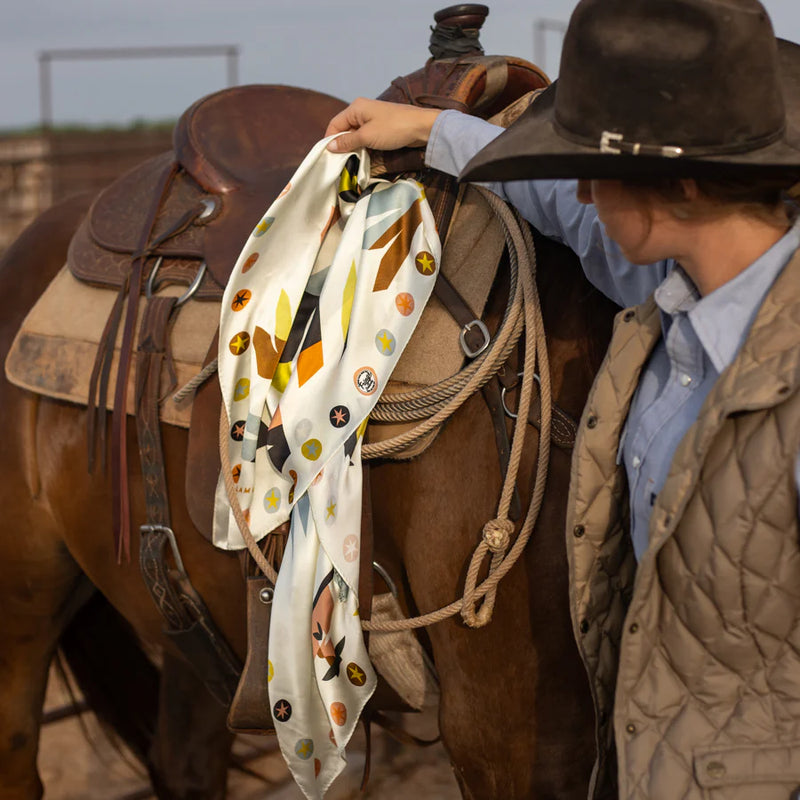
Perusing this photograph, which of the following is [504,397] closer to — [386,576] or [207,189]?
[386,576]

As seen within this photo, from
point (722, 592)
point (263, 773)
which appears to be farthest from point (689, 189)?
point (263, 773)

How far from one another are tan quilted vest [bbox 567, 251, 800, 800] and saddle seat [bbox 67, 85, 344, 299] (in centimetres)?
96

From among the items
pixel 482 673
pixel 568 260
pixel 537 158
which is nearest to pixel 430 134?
pixel 568 260

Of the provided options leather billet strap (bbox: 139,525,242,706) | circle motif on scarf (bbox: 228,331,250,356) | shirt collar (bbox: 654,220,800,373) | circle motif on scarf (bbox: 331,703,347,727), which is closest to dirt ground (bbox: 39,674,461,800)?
leather billet strap (bbox: 139,525,242,706)

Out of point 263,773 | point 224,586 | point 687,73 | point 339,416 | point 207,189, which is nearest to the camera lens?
point 687,73

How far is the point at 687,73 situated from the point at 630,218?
16 cm

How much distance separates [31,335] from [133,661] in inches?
40.7

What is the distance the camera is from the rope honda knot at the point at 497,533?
1341mm

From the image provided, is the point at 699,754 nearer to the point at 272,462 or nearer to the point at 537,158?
the point at 537,158

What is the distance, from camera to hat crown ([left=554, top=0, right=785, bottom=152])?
908 millimetres

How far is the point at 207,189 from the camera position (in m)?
1.89

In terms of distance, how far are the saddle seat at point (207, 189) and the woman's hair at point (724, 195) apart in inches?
36.7

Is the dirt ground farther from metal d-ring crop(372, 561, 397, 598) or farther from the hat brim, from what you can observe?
the hat brim

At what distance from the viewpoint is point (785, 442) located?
89 centimetres
